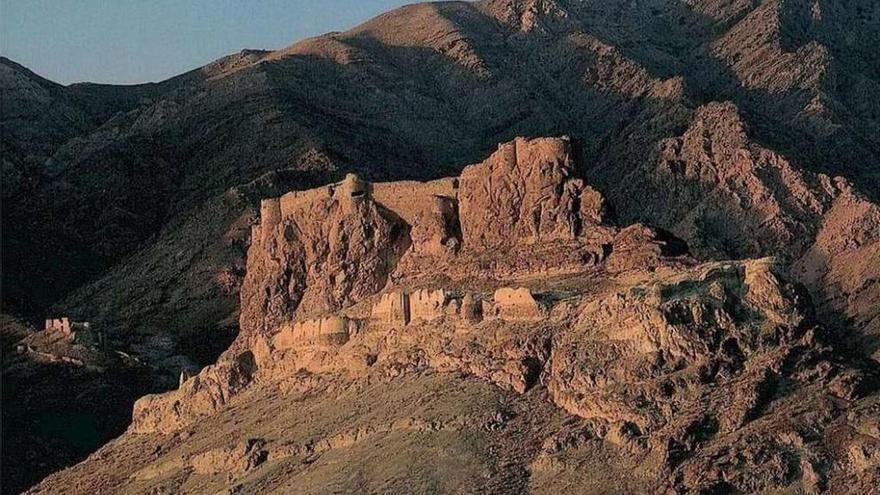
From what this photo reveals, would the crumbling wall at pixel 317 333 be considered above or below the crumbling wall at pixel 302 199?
below

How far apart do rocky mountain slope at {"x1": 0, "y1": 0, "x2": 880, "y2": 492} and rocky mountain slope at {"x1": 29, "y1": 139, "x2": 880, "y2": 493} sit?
2.18 ft

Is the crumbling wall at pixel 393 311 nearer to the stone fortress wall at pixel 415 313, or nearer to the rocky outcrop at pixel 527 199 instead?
the stone fortress wall at pixel 415 313

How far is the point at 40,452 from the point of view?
305 feet

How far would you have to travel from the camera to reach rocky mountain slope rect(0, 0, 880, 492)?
98312mm

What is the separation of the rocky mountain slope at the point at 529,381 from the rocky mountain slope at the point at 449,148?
663 millimetres

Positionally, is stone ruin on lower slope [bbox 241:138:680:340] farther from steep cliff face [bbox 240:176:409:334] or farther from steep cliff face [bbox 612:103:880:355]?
steep cliff face [bbox 612:103:880:355]

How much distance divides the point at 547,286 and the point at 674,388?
9824 mm

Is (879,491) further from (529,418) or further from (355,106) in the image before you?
(355,106)

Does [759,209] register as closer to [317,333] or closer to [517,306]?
[317,333]

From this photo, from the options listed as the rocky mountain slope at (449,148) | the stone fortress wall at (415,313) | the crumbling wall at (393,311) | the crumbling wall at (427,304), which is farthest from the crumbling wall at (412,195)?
the crumbling wall at (427,304)

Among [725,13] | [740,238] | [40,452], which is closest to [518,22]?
[725,13]

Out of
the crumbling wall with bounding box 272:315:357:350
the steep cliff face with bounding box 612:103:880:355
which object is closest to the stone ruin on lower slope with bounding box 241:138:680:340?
the crumbling wall with bounding box 272:315:357:350

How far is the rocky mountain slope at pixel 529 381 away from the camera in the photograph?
53281mm

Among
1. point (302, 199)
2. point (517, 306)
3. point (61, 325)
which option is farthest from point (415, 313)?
point (61, 325)
